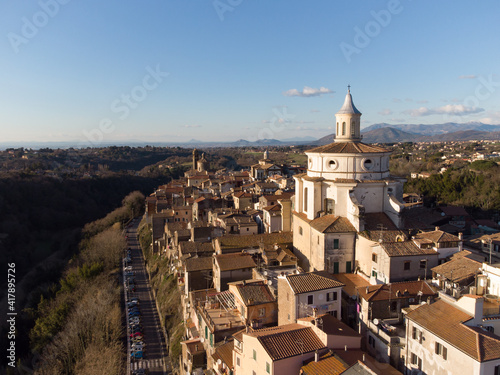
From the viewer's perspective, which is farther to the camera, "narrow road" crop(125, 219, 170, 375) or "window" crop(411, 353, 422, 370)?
"narrow road" crop(125, 219, 170, 375)

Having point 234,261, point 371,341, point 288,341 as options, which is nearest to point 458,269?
point 371,341

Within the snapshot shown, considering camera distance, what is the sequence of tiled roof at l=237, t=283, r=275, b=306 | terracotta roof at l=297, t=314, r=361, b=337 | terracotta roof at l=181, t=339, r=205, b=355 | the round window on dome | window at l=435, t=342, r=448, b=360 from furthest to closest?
the round window on dome → terracotta roof at l=181, t=339, r=205, b=355 → tiled roof at l=237, t=283, r=275, b=306 → terracotta roof at l=297, t=314, r=361, b=337 → window at l=435, t=342, r=448, b=360

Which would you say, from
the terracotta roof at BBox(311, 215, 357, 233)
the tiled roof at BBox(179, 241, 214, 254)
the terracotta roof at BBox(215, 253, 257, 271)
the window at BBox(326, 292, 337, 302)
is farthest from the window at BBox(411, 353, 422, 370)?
the tiled roof at BBox(179, 241, 214, 254)

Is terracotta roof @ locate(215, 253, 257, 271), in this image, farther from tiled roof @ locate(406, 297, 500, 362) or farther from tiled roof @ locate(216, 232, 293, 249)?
tiled roof @ locate(406, 297, 500, 362)

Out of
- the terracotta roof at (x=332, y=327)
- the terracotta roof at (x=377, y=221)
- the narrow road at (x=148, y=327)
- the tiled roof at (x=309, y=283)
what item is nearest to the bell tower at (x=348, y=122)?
the terracotta roof at (x=377, y=221)

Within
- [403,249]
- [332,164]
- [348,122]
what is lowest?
[403,249]

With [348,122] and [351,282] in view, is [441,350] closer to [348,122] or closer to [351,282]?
[351,282]

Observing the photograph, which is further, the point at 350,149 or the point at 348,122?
the point at 348,122

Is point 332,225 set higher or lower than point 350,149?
lower
